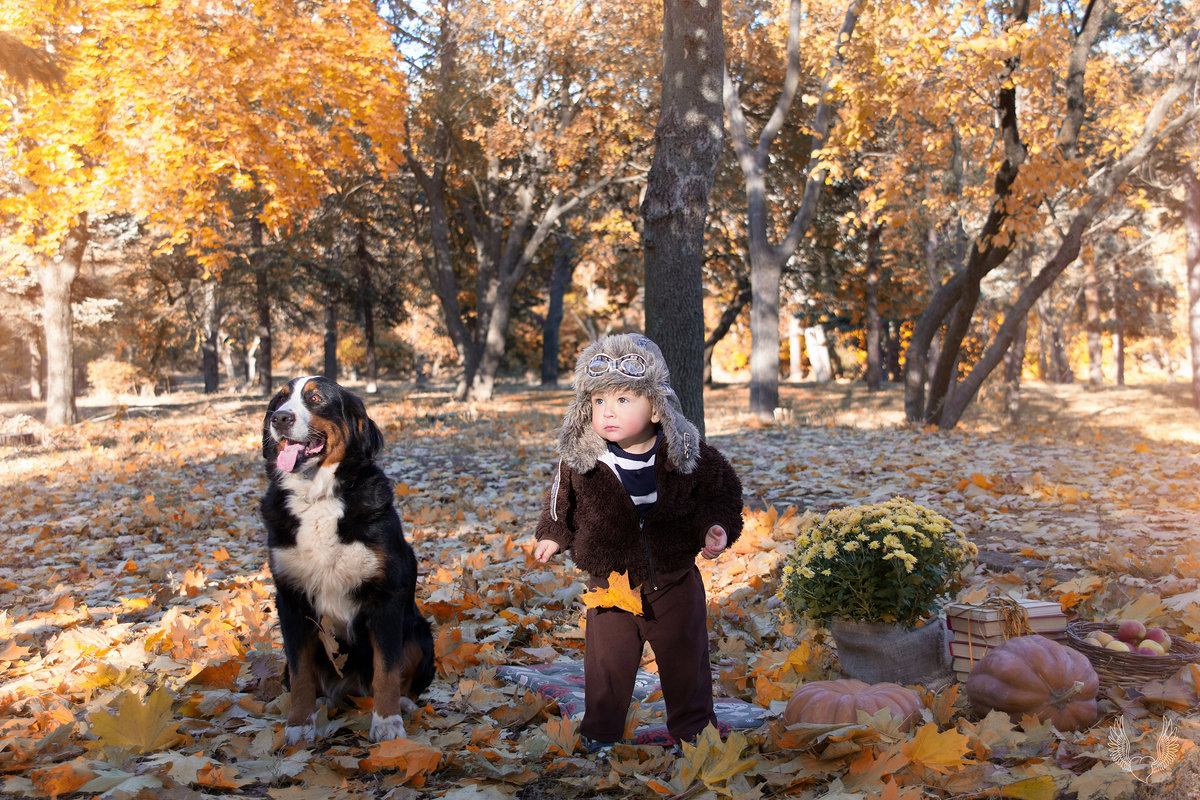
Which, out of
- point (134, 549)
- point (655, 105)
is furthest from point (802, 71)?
point (134, 549)

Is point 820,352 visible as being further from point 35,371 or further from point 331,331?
point 35,371

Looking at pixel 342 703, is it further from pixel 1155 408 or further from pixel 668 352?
pixel 1155 408

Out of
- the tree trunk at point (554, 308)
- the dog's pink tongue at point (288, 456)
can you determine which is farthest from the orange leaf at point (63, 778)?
the tree trunk at point (554, 308)

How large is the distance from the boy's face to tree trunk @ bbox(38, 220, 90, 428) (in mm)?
16305

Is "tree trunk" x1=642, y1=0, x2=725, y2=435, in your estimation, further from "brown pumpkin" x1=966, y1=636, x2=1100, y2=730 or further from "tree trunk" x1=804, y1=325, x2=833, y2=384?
"tree trunk" x1=804, y1=325, x2=833, y2=384

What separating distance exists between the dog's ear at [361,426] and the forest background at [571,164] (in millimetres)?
4353

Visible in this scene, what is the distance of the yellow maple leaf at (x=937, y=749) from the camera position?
2428mm

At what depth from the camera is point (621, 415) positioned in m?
3.12

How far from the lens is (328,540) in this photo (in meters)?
3.10

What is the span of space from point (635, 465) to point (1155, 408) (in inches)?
819

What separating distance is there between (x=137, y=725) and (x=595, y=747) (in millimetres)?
1626

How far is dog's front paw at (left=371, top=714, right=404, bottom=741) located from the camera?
3.08 m

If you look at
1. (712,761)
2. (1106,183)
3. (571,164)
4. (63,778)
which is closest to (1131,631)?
(712,761)

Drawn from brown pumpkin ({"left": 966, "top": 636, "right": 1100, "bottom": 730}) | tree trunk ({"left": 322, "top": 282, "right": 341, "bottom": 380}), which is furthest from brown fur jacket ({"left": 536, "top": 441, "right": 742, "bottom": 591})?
tree trunk ({"left": 322, "top": 282, "right": 341, "bottom": 380})
